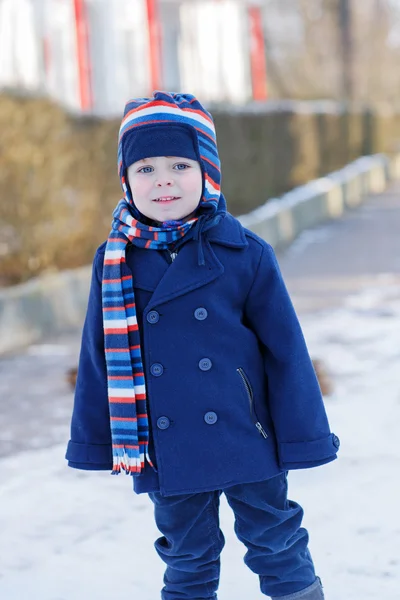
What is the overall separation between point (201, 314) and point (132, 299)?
173 mm

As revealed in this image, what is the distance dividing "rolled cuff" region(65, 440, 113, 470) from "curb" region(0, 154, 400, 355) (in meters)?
4.05

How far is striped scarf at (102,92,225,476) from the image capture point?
2666 millimetres

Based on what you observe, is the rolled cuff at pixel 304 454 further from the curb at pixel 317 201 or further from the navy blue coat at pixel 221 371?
the curb at pixel 317 201

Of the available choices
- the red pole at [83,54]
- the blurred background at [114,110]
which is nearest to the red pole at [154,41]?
the blurred background at [114,110]

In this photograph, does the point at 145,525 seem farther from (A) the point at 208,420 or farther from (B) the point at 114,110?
(B) the point at 114,110

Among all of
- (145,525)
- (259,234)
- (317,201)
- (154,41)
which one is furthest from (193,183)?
(154,41)

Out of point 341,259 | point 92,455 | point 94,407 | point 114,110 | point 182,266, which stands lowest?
point 341,259

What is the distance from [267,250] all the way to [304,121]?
13.3 metres

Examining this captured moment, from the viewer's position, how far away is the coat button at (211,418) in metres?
2.66

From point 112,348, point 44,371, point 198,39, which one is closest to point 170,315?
point 112,348

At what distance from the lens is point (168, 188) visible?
2.68 meters

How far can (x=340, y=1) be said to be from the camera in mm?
28922

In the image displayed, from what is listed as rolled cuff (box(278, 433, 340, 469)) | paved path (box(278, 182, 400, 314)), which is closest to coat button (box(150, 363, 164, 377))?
rolled cuff (box(278, 433, 340, 469))

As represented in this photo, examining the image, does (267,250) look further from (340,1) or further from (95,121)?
(340,1)
